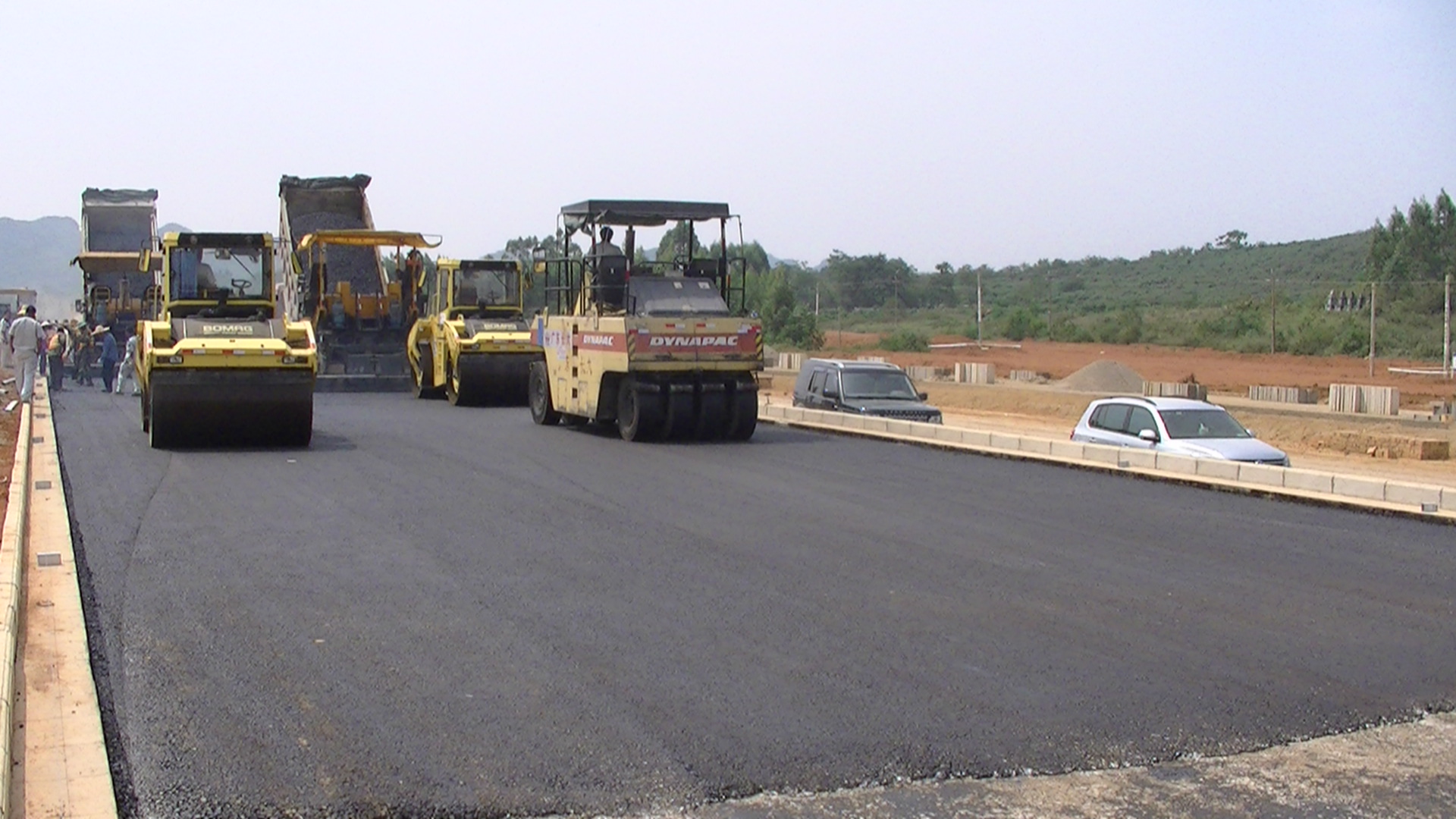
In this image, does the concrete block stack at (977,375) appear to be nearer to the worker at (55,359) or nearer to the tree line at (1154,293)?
the tree line at (1154,293)

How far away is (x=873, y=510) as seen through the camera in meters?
12.6

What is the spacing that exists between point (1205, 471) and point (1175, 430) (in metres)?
3.48

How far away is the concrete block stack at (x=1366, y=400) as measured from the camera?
3152cm

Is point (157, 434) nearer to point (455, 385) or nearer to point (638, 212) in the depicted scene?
point (638, 212)

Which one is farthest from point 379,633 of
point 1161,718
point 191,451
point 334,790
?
point 191,451

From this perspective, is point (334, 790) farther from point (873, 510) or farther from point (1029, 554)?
point (873, 510)

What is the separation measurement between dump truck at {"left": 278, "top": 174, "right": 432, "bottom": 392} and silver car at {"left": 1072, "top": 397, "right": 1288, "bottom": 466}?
15.6 m

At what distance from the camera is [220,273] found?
19.3 meters

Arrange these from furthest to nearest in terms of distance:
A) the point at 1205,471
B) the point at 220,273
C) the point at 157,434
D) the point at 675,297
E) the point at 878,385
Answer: the point at 878,385 < the point at 675,297 < the point at 220,273 < the point at 157,434 < the point at 1205,471

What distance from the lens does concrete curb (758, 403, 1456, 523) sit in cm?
1232

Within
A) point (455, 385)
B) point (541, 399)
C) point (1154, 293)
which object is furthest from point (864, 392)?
point (1154, 293)

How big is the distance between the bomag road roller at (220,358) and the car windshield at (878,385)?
8.39 m

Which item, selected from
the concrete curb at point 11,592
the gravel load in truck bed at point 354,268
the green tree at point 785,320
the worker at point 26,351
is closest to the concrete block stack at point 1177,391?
the gravel load in truck bed at point 354,268

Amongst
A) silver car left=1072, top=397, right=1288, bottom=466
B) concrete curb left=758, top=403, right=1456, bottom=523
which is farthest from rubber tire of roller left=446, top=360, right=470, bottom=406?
silver car left=1072, top=397, right=1288, bottom=466
